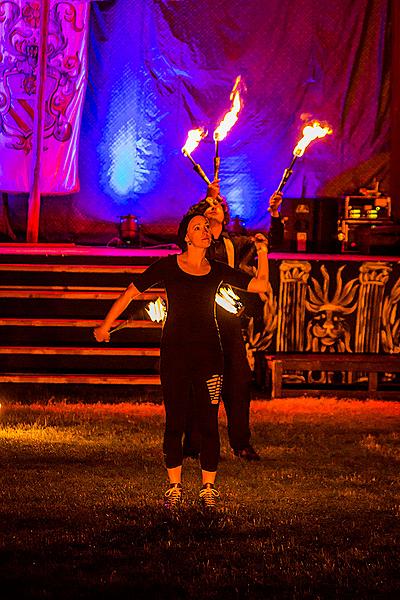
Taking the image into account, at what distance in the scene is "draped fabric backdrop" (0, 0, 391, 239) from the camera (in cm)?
1384

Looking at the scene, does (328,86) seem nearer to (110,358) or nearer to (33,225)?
(33,225)

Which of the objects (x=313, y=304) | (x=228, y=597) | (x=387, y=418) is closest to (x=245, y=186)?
(x=313, y=304)

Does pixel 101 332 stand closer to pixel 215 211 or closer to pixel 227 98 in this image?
pixel 215 211

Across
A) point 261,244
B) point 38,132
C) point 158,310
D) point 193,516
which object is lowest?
point 193,516

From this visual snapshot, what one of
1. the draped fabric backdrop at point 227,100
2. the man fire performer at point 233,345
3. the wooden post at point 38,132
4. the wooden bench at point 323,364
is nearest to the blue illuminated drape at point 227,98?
the draped fabric backdrop at point 227,100

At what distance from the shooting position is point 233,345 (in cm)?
648

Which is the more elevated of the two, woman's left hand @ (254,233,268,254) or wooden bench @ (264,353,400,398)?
woman's left hand @ (254,233,268,254)

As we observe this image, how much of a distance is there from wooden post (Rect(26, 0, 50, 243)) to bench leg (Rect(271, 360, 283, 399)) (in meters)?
4.75

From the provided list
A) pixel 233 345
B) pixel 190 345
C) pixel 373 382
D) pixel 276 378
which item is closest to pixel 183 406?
pixel 190 345

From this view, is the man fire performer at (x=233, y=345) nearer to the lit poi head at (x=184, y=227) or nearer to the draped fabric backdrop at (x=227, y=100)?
the lit poi head at (x=184, y=227)

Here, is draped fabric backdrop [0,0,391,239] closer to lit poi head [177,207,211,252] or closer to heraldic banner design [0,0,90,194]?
heraldic banner design [0,0,90,194]

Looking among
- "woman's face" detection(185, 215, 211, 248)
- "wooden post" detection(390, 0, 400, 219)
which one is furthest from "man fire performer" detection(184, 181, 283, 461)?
"wooden post" detection(390, 0, 400, 219)

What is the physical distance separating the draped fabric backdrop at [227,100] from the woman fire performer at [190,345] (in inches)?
339

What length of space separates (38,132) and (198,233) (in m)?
8.04
